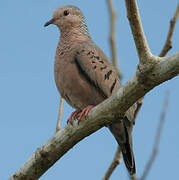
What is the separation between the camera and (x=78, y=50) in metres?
5.77

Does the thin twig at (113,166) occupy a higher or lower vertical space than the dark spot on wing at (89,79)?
lower

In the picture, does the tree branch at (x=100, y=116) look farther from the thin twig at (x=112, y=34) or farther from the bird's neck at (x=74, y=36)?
the bird's neck at (x=74, y=36)

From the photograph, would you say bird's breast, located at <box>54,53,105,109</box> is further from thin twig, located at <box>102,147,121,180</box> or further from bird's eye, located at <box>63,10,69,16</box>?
thin twig, located at <box>102,147,121,180</box>

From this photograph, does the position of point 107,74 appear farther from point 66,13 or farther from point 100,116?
point 66,13

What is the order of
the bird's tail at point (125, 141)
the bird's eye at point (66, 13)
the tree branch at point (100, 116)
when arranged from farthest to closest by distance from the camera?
the bird's eye at point (66, 13)
the bird's tail at point (125, 141)
the tree branch at point (100, 116)

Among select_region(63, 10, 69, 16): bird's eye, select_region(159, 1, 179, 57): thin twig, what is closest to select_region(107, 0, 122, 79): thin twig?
select_region(159, 1, 179, 57): thin twig

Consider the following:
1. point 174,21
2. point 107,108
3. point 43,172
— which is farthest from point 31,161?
point 174,21

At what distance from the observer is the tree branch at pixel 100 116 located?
3.74 metres

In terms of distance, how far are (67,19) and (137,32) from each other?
312 cm

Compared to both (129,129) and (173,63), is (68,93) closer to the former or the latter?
(129,129)

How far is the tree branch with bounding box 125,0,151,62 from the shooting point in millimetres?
3547

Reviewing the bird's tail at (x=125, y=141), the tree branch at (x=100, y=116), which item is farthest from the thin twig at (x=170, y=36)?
the bird's tail at (x=125, y=141)

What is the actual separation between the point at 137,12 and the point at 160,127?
1.31m

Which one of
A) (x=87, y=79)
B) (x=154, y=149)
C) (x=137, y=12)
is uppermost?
(x=137, y=12)
